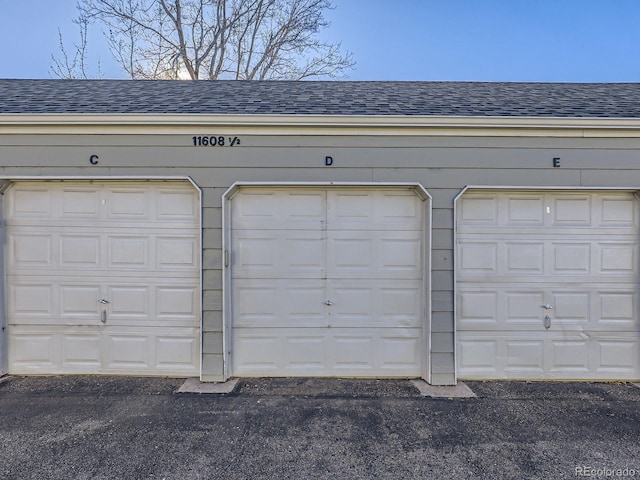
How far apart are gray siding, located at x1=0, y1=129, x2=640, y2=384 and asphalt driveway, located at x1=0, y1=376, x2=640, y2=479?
2.29ft

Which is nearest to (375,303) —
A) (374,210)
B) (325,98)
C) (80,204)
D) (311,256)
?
(311,256)

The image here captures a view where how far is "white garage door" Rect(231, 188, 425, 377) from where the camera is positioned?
3979mm

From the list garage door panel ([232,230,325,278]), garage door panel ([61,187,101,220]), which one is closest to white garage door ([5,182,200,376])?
garage door panel ([61,187,101,220])

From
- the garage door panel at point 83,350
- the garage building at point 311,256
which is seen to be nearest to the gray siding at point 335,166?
the garage building at point 311,256

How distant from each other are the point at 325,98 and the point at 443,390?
4069 millimetres

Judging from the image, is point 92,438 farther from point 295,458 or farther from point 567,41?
point 567,41

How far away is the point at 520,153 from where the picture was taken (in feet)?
12.6

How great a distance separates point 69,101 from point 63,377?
3.55 meters

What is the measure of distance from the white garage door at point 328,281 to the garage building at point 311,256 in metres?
0.02

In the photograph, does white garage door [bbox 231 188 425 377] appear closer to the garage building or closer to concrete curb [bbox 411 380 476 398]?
the garage building

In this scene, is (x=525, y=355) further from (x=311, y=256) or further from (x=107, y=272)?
(x=107, y=272)

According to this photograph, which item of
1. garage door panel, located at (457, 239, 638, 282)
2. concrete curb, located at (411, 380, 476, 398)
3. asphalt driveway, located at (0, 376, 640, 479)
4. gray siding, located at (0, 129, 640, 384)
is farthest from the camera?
garage door panel, located at (457, 239, 638, 282)

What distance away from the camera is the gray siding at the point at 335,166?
3.84 meters

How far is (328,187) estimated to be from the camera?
155 inches
